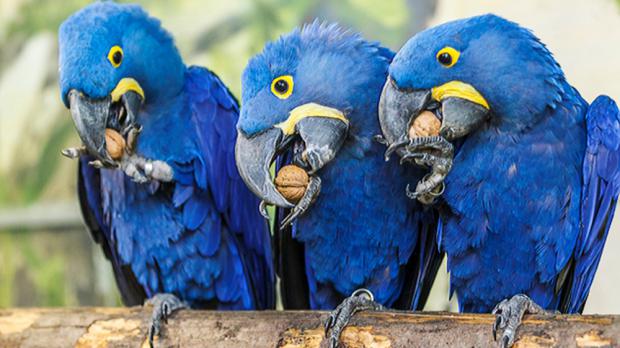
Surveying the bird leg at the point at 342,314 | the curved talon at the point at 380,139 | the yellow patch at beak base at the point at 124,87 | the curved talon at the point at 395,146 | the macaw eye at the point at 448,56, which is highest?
the yellow patch at beak base at the point at 124,87

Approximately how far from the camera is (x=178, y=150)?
8.19ft

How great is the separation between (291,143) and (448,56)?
0.45 meters

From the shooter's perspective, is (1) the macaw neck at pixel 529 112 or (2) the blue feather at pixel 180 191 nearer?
(1) the macaw neck at pixel 529 112

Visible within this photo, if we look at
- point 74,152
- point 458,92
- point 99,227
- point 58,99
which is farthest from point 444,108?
point 58,99

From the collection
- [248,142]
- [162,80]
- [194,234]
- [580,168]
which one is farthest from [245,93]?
[580,168]

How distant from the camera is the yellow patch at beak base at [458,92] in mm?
2066

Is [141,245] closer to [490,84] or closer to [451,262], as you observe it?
[451,262]

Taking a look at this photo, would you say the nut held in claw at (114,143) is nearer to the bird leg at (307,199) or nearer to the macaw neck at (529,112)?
the bird leg at (307,199)

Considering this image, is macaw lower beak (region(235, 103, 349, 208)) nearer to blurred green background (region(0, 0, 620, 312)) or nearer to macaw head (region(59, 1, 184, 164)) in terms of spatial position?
macaw head (region(59, 1, 184, 164))

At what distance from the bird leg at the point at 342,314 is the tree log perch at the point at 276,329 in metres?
0.02

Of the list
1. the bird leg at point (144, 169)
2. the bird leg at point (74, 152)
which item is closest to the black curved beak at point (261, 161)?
the bird leg at point (144, 169)

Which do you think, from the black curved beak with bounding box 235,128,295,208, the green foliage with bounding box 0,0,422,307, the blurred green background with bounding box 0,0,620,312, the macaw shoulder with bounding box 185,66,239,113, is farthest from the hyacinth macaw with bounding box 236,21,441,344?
the green foliage with bounding box 0,0,422,307

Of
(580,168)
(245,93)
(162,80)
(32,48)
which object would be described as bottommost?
(580,168)

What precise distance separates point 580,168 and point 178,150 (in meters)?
1.12
